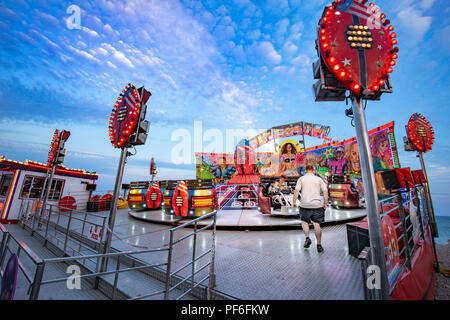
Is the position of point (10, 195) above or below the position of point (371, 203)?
below

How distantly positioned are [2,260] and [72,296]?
110 cm

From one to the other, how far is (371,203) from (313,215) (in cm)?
159

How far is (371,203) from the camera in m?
2.00

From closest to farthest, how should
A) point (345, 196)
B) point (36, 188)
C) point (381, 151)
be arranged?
point (345, 196)
point (36, 188)
point (381, 151)

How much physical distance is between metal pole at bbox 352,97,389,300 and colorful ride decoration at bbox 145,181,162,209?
8.96 metres

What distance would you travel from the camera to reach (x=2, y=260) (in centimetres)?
212

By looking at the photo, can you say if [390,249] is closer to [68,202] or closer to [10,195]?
[10,195]

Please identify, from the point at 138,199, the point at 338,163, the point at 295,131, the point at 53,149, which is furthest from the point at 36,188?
the point at 295,131

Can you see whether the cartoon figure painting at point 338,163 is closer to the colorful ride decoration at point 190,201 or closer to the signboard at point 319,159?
the signboard at point 319,159

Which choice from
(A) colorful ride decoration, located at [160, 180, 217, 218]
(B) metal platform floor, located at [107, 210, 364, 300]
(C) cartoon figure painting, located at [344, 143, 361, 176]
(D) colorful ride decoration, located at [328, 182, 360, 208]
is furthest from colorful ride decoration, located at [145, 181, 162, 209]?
(C) cartoon figure painting, located at [344, 143, 361, 176]

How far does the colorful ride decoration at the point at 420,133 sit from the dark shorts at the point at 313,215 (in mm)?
6150

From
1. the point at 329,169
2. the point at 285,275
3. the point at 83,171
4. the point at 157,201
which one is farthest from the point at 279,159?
the point at 285,275
